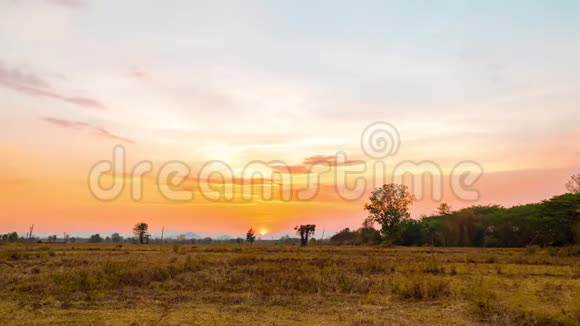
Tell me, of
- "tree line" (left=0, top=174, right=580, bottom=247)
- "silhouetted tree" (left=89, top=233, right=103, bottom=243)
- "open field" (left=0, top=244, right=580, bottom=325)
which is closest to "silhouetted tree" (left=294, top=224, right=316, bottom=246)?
"tree line" (left=0, top=174, right=580, bottom=247)

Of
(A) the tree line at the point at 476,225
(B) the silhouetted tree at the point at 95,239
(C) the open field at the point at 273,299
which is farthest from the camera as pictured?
(B) the silhouetted tree at the point at 95,239

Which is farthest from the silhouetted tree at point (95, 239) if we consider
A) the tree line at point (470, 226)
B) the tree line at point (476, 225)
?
the tree line at point (476, 225)

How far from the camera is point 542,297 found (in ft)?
42.3

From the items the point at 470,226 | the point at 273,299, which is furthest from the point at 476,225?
the point at 273,299

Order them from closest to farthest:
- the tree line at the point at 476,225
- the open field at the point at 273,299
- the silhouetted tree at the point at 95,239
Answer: the open field at the point at 273,299, the tree line at the point at 476,225, the silhouetted tree at the point at 95,239

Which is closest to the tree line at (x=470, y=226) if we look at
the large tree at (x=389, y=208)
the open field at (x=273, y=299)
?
the large tree at (x=389, y=208)

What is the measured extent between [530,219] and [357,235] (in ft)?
129

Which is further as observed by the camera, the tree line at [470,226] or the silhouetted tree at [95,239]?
the silhouetted tree at [95,239]

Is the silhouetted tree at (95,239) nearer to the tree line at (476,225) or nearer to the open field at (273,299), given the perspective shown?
→ the tree line at (476,225)

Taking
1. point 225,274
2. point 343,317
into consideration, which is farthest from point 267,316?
point 225,274

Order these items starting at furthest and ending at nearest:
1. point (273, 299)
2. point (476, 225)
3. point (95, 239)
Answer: point (95, 239), point (476, 225), point (273, 299)

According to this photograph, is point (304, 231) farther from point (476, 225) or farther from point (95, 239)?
point (95, 239)

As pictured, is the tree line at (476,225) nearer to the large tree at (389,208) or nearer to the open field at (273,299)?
the large tree at (389,208)

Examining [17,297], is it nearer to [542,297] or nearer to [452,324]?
[452,324]
